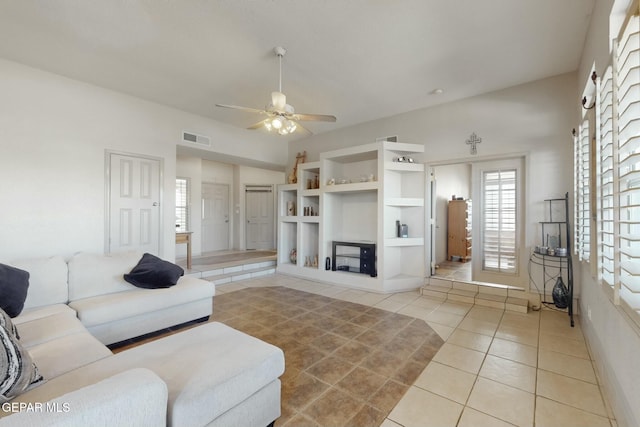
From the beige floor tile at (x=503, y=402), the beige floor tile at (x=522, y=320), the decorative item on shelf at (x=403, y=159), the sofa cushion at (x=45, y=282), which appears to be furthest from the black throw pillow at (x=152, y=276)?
the beige floor tile at (x=522, y=320)

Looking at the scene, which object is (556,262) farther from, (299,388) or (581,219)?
(299,388)

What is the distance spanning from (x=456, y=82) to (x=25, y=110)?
5.46m

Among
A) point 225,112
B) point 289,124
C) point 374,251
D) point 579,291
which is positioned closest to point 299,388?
point 289,124

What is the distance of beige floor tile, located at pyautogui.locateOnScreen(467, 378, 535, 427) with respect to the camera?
5.62ft

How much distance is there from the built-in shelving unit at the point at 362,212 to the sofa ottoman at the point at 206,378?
3.12 m

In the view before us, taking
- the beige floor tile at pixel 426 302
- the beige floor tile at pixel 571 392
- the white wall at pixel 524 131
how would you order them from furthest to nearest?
1. the beige floor tile at pixel 426 302
2. the white wall at pixel 524 131
3. the beige floor tile at pixel 571 392

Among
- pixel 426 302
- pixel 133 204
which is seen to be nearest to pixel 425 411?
pixel 426 302

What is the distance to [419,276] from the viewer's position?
4.66 metres

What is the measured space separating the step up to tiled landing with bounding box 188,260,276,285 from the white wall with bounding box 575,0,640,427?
4.90m

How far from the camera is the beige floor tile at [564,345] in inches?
97.4

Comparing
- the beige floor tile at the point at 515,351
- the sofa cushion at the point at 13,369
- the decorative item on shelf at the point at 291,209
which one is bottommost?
the beige floor tile at the point at 515,351

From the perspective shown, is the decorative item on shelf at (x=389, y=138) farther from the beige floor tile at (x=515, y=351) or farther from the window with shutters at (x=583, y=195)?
the beige floor tile at (x=515, y=351)

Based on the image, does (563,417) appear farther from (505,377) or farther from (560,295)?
(560,295)

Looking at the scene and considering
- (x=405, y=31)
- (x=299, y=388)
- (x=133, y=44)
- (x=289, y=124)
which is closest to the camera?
(x=299, y=388)
